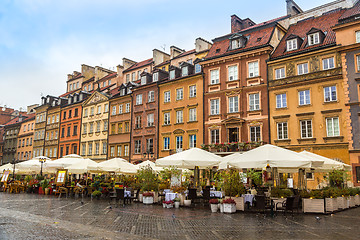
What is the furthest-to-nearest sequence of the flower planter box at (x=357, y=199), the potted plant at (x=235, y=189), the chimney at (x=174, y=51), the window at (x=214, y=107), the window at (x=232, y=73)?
the chimney at (x=174, y=51) → the window at (x=214, y=107) → the window at (x=232, y=73) → the flower planter box at (x=357, y=199) → the potted plant at (x=235, y=189)

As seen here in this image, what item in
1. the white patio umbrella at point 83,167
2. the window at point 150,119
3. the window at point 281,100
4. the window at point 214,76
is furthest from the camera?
the window at point 150,119

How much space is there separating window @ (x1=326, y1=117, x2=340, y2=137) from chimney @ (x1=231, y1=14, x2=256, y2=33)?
16192mm

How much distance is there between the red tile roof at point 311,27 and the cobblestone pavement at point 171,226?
683 inches

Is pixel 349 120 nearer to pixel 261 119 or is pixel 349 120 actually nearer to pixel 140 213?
pixel 261 119

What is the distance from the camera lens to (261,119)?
29.2 metres

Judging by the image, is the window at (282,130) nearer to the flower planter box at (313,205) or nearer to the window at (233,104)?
the window at (233,104)

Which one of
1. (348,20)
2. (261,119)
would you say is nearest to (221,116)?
(261,119)

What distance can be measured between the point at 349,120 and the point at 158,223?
18440mm

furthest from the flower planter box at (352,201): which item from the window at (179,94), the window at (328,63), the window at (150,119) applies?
the window at (150,119)

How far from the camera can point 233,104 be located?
31.4m

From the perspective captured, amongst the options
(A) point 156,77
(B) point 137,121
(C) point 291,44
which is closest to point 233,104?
(C) point 291,44

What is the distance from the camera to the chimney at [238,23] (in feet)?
124

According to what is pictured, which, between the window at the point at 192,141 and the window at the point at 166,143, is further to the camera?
the window at the point at 166,143

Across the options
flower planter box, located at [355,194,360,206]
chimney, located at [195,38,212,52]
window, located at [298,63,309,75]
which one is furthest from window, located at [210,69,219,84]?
flower planter box, located at [355,194,360,206]
